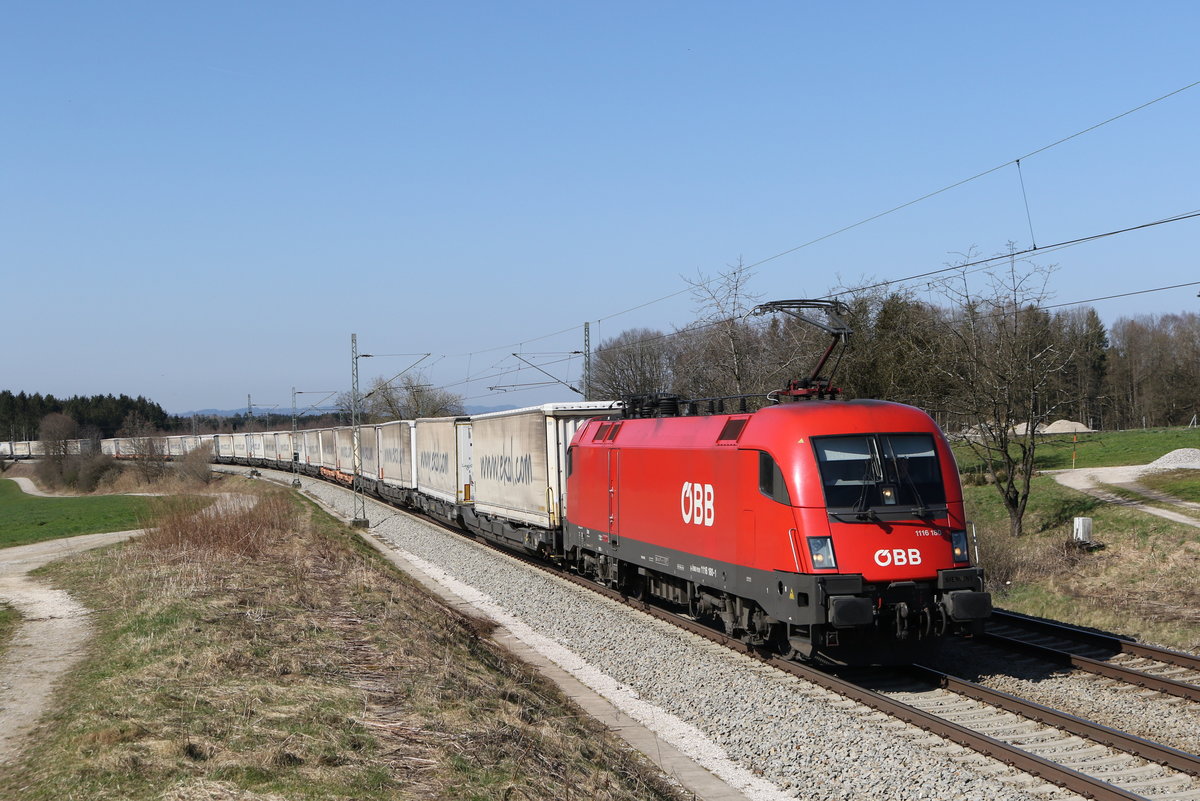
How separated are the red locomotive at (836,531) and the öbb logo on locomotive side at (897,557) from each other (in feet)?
0.04

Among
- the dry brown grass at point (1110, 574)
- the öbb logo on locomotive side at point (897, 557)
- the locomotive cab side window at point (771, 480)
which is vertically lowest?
the dry brown grass at point (1110, 574)

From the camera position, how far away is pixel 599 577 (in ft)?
65.9

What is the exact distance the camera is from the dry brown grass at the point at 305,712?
7844mm

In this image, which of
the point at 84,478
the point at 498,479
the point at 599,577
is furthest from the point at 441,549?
the point at 84,478

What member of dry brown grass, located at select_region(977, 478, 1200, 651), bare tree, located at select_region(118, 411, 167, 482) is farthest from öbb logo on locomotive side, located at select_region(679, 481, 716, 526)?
bare tree, located at select_region(118, 411, 167, 482)

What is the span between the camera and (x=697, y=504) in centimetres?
1459

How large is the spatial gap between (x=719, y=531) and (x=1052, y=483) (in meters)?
27.8

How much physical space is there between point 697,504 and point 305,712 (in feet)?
21.6

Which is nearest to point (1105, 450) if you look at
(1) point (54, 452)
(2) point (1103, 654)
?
(2) point (1103, 654)

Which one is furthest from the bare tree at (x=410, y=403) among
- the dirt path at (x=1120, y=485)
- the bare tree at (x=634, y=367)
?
the dirt path at (x=1120, y=485)

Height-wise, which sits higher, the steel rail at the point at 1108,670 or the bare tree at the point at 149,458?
the bare tree at the point at 149,458

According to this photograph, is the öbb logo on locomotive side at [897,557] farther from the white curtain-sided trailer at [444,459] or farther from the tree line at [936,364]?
the white curtain-sided trailer at [444,459]

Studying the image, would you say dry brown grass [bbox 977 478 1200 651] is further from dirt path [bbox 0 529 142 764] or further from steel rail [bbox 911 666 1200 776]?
dirt path [bbox 0 529 142 764]

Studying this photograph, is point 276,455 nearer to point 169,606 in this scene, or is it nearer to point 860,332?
point 860,332
